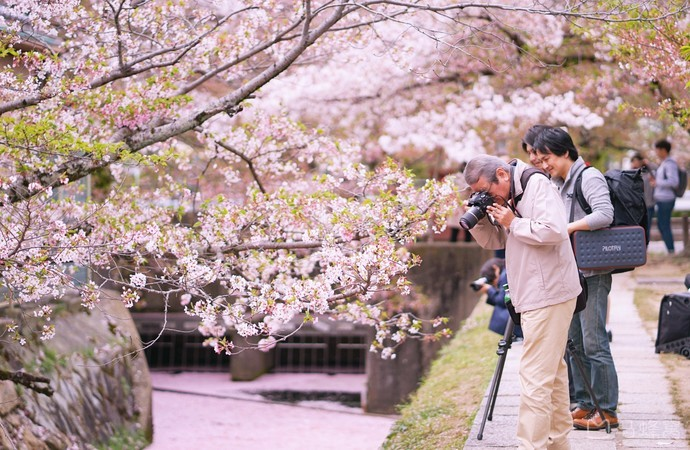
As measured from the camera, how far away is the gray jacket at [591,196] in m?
4.99

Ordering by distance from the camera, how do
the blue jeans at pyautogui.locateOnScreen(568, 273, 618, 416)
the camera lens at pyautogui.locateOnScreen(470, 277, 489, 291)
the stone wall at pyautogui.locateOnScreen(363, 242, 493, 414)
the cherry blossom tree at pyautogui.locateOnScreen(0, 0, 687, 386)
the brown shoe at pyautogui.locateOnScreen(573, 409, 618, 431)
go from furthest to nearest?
the stone wall at pyautogui.locateOnScreen(363, 242, 493, 414) → the camera lens at pyautogui.locateOnScreen(470, 277, 489, 291) → the cherry blossom tree at pyautogui.locateOnScreen(0, 0, 687, 386) → the brown shoe at pyautogui.locateOnScreen(573, 409, 618, 431) → the blue jeans at pyautogui.locateOnScreen(568, 273, 618, 416)

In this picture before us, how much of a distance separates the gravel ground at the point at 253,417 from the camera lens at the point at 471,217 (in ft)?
25.9

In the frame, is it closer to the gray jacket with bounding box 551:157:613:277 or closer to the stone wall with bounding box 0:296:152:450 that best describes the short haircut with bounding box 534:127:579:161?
the gray jacket with bounding box 551:157:613:277

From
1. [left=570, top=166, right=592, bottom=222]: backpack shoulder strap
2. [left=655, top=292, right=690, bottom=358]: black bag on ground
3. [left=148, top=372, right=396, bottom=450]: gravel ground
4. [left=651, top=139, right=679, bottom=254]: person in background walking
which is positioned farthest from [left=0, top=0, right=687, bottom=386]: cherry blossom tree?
[left=651, top=139, right=679, bottom=254]: person in background walking

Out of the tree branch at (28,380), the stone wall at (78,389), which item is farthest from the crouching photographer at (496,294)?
the tree branch at (28,380)

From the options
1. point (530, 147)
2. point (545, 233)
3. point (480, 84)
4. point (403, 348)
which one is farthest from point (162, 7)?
point (403, 348)

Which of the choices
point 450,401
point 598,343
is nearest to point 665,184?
point 450,401

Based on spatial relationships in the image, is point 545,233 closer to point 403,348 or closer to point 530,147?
point 530,147

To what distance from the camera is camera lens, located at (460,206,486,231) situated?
421cm

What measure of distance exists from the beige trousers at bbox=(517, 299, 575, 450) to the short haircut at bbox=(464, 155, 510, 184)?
70cm

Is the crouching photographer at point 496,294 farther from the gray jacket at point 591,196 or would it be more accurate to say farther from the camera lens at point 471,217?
the camera lens at point 471,217

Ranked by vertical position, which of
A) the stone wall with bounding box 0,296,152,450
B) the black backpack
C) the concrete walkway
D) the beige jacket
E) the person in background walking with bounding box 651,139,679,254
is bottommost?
the stone wall with bounding box 0,296,152,450

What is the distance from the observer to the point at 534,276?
166 inches

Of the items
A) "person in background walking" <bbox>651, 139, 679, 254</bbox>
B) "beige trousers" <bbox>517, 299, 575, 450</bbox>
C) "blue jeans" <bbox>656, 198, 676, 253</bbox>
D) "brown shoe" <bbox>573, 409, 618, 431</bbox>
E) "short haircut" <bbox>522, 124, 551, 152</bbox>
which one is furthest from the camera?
"blue jeans" <bbox>656, 198, 676, 253</bbox>
